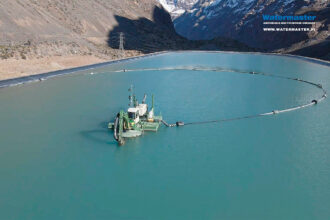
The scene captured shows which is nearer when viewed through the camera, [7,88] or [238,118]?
[238,118]

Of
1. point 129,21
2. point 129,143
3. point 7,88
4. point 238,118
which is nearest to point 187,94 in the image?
point 238,118

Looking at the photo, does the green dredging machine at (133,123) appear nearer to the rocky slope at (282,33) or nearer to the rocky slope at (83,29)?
the rocky slope at (83,29)

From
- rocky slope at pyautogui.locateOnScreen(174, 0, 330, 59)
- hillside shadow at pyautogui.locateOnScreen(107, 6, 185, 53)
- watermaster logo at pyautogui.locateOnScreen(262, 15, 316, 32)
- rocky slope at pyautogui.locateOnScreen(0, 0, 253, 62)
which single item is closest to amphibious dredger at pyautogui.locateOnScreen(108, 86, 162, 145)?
rocky slope at pyautogui.locateOnScreen(0, 0, 253, 62)

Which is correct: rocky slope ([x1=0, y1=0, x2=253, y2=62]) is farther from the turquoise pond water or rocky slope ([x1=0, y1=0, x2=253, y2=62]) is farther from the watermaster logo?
the turquoise pond water

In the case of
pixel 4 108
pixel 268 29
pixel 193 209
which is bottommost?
pixel 193 209

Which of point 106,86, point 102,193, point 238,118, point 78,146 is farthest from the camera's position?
point 106,86

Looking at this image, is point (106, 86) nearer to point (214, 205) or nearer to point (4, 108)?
point (4, 108)

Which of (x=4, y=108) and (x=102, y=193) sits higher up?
(x=4, y=108)

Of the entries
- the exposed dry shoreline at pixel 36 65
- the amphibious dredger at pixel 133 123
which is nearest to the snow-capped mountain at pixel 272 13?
the exposed dry shoreline at pixel 36 65
